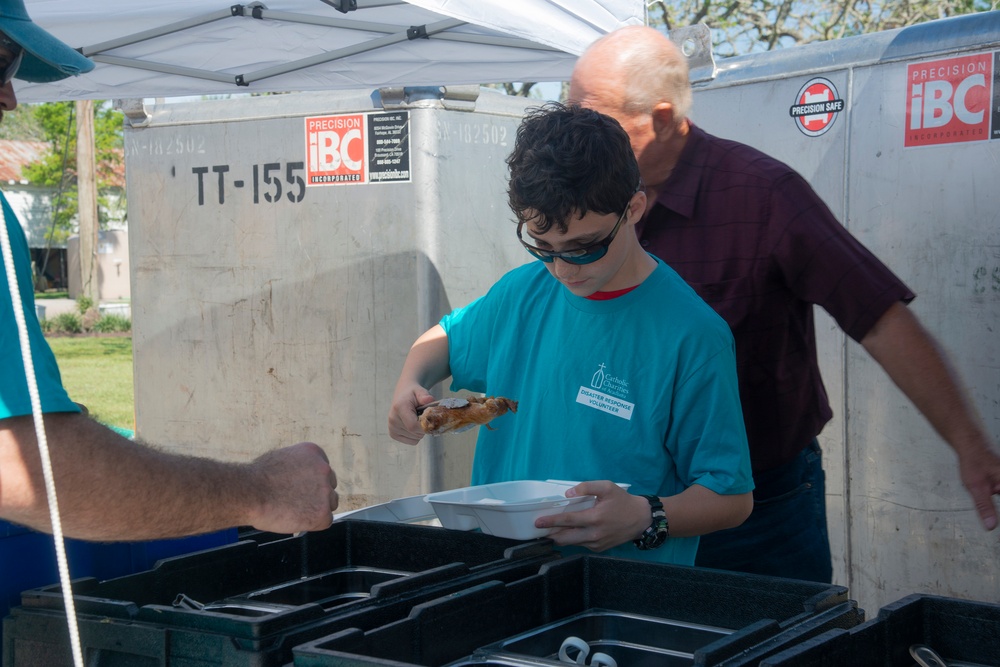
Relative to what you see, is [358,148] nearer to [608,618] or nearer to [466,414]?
[466,414]

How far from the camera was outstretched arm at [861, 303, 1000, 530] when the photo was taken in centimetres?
227

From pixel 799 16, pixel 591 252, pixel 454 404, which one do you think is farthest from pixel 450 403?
pixel 799 16

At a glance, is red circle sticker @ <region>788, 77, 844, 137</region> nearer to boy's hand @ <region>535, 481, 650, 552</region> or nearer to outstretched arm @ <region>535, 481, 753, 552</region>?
outstretched arm @ <region>535, 481, 753, 552</region>

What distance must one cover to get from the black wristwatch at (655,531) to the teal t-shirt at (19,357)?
1063 millimetres

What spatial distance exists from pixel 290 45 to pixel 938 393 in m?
3.25

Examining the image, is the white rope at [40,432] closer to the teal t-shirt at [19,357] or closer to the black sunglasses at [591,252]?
the teal t-shirt at [19,357]

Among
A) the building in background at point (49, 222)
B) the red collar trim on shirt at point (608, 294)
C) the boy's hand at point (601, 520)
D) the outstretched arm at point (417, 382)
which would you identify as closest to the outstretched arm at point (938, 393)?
the red collar trim on shirt at point (608, 294)

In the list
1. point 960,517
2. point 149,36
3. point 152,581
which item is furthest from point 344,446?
point 152,581

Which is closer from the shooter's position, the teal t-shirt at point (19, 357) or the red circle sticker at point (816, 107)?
the teal t-shirt at point (19, 357)

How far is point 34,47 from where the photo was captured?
61.2 inches

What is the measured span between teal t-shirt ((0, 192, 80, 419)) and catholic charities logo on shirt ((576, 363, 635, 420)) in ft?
3.33

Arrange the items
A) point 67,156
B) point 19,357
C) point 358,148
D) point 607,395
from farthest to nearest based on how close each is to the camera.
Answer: point 67,156 < point 358,148 < point 607,395 < point 19,357

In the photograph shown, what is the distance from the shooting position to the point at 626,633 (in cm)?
177

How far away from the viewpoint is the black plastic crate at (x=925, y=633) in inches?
57.4
